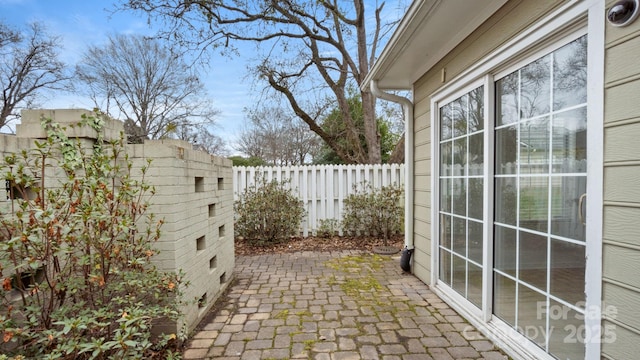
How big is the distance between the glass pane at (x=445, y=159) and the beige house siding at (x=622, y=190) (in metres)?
1.61

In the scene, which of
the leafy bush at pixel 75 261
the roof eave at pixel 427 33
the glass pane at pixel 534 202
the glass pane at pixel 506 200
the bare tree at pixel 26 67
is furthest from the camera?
the bare tree at pixel 26 67

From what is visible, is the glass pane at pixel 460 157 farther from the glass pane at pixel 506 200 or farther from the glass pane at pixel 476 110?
the glass pane at pixel 506 200

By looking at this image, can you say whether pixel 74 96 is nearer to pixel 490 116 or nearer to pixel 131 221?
pixel 131 221

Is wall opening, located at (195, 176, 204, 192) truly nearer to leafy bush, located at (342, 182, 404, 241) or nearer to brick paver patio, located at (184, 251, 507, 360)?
brick paver patio, located at (184, 251, 507, 360)

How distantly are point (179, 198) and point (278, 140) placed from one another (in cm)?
1408

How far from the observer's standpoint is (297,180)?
614 centimetres

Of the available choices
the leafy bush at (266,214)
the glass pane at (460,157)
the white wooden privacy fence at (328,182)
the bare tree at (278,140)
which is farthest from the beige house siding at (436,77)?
the bare tree at (278,140)

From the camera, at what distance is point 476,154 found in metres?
2.54

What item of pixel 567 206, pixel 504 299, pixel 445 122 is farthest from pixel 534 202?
pixel 445 122

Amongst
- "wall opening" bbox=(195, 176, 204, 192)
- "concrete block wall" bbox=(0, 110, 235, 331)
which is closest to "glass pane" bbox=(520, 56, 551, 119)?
"concrete block wall" bbox=(0, 110, 235, 331)

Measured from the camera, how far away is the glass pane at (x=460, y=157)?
2.72 meters

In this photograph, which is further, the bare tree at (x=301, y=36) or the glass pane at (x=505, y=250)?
the bare tree at (x=301, y=36)

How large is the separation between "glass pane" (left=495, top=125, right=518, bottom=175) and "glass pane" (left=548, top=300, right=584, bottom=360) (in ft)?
3.02

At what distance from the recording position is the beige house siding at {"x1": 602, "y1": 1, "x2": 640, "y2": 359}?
128cm
